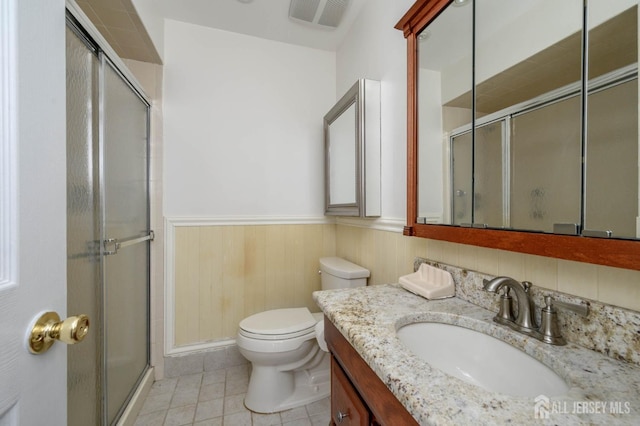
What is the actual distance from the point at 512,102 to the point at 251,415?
1816 millimetres

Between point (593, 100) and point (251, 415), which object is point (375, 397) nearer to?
point (593, 100)

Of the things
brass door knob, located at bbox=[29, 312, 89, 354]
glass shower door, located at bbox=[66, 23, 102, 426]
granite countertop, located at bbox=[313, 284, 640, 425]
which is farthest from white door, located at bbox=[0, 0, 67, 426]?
granite countertop, located at bbox=[313, 284, 640, 425]

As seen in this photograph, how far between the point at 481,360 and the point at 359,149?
1.09 meters

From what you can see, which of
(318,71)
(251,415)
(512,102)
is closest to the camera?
(512,102)

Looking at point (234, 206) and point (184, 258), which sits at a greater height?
point (234, 206)

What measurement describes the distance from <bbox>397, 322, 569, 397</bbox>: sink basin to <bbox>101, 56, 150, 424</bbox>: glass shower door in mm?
1313

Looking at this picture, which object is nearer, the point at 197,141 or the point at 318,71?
the point at 197,141

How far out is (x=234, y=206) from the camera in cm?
188

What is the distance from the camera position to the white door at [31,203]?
1.29 feet

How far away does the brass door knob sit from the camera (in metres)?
0.44

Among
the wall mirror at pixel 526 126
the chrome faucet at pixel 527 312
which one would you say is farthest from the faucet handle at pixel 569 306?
the wall mirror at pixel 526 126

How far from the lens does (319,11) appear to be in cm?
165

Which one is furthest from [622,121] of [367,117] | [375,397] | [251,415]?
[251,415]

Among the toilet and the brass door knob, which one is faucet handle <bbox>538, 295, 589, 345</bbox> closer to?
the toilet
